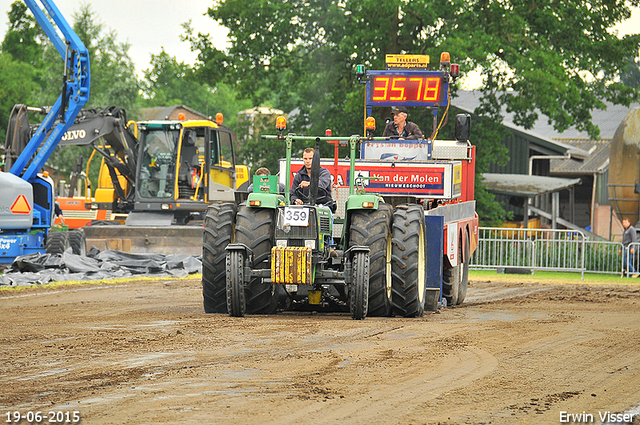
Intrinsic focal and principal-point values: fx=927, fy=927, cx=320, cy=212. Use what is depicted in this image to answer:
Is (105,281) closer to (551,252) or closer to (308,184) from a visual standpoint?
(308,184)

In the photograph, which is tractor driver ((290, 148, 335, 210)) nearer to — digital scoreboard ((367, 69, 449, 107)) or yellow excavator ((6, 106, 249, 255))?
digital scoreboard ((367, 69, 449, 107))

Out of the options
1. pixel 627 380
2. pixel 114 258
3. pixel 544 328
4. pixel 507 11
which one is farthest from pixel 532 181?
pixel 627 380

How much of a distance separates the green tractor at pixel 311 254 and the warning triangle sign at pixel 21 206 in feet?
21.9

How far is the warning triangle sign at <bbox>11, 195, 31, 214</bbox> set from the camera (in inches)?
657

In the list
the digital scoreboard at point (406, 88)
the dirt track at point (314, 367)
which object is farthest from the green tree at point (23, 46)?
the dirt track at point (314, 367)

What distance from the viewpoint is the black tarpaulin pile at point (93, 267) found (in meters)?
16.8

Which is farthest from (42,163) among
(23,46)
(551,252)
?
(23,46)

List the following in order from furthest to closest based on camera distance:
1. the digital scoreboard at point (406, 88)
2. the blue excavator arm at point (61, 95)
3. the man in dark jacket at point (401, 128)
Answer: the blue excavator arm at point (61, 95) < the digital scoreboard at point (406, 88) < the man in dark jacket at point (401, 128)

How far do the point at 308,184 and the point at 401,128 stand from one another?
13.2ft

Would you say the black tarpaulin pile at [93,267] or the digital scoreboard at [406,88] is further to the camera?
the black tarpaulin pile at [93,267]

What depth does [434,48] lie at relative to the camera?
27.9 metres

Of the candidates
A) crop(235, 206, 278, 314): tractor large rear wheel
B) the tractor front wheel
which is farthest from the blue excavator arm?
the tractor front wheel

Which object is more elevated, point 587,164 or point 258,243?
point 587,164

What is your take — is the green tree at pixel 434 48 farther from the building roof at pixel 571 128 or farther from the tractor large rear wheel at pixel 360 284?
the building roof at pixel 571 128
